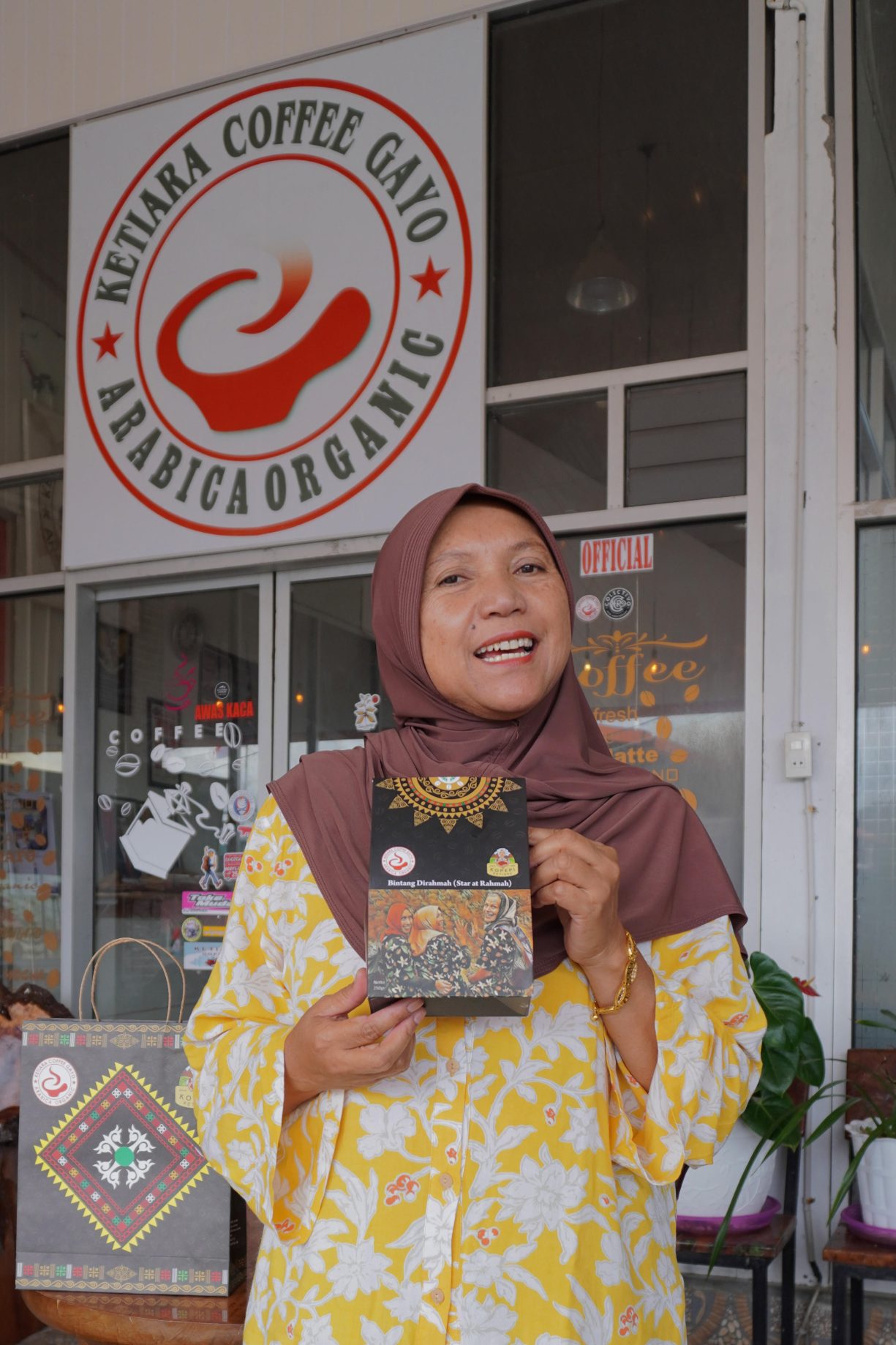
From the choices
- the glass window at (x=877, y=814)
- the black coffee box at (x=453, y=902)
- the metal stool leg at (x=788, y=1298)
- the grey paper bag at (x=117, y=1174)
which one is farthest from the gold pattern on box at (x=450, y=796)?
the glass window at (x=877, y=814)

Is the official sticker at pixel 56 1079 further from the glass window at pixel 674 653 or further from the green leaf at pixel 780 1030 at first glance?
the glass window at pixel 674 653

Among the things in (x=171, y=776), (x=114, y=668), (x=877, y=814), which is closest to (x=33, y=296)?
(x=114, y=668)

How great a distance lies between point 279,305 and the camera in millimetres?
4285

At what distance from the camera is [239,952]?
1.15 meters

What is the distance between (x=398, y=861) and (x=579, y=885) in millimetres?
147

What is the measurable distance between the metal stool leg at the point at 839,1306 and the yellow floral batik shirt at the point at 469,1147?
1.53 m

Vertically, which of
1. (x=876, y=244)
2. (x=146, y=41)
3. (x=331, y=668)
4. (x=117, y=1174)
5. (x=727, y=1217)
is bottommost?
(x=727, y=1217)

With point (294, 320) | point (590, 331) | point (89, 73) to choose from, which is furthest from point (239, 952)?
point (89, 73)

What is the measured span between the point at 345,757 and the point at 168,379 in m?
3.52

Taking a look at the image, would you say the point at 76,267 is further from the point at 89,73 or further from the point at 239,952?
the point at 239,952

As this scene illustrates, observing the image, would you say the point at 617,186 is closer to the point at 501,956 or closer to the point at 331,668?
the point at 331,668

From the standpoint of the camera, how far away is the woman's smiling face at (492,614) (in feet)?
3.75

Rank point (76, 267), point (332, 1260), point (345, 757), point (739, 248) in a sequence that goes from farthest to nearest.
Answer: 1. point (76, 267)
2. point (739, 248)
3. point (345, 757)
4. point (332, 1260)

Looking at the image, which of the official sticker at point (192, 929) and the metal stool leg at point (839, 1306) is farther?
the official sticker at point (192, 929)
